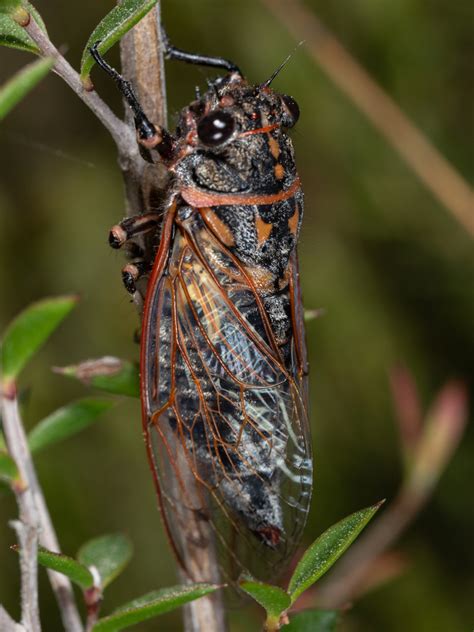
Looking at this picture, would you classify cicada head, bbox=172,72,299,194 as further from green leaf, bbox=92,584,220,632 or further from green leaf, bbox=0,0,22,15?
green leaf, bbox=92,584,220,632

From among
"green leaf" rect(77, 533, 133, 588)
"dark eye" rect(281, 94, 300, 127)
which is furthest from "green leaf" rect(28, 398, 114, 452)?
"dark eye" rect(281, 94, 300, 127)

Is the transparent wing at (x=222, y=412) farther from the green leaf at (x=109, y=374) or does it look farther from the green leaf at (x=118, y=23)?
the green leaf at (x=118, y=23)

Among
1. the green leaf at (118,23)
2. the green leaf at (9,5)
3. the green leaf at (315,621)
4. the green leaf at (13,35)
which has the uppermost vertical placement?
the green leaf at (9,5)

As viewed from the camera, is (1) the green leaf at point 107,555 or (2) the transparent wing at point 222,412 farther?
(2) the transparent wing at point 222,412

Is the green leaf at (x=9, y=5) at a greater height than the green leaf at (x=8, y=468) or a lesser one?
greater

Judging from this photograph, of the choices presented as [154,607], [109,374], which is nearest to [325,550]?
[154,607]

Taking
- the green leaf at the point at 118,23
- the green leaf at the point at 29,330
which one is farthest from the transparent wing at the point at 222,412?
the green leaf at the point at 118,23

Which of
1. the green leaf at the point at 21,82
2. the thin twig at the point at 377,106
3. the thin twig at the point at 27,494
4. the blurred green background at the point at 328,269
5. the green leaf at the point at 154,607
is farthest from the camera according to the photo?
the blurred green background at the point at 328,269
